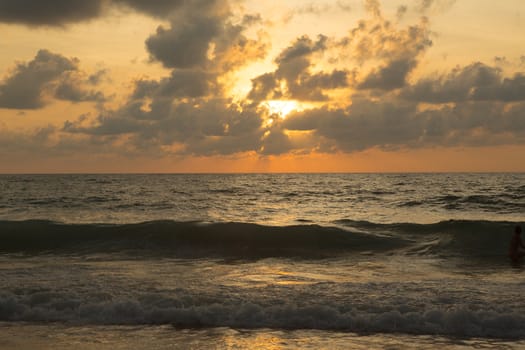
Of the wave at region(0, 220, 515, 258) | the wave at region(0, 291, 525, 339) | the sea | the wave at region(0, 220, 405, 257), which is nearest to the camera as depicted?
the sea

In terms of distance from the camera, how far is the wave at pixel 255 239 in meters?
21.4

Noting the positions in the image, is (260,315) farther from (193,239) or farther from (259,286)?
(193,239)

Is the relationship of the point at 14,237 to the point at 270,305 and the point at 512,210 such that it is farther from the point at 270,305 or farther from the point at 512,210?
the point at 512,210

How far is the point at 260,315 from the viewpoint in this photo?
10195 mm

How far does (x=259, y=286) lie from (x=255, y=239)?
10770 millimetres

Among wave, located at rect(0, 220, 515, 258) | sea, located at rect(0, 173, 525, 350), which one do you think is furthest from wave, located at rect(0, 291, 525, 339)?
wave, located at rect(0, 220, 515, 258)

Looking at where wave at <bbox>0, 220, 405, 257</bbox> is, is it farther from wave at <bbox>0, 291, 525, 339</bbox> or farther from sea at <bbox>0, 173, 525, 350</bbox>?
wave at <bbox>0, 291, 525, 339</bbox>

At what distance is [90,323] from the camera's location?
1006 cm

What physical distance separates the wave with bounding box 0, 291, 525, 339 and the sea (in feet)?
0.09

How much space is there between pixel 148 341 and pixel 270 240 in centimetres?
1488

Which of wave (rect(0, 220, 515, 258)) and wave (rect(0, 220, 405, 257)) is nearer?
wave (rect(0, 220, 515, 258))

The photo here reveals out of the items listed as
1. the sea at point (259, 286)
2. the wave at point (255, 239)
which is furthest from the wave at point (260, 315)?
the wave at point (255, 239)

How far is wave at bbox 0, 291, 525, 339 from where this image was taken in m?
9.51

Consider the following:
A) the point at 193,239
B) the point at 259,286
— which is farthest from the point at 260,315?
the point at 193,239
